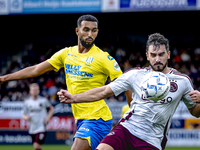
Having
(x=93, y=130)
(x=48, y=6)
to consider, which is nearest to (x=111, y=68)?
(x=93, y=130)

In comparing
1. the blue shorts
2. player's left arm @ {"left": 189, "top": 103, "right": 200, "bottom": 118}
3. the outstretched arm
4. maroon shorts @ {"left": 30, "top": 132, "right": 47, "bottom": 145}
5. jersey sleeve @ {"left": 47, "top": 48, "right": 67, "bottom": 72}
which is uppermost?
jersey sleeve @ {"left": 47, "top": 48, "right": 67, "bottom": 72}

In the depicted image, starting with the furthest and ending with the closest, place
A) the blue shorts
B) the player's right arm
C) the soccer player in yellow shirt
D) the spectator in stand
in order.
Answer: the spectator in stand < the player's right arm < the soccer player in yellow shirt < the blue shorts

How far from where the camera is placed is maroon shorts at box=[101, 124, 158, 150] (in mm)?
3666

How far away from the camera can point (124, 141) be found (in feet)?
12.3

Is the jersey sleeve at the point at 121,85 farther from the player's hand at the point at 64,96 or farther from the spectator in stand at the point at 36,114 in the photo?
the spectator in stand at the point at 36,114

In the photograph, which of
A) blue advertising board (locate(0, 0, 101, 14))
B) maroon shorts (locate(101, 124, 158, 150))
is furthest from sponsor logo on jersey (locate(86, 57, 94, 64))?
blue advertising board (locate(0, 0, 101, 14))

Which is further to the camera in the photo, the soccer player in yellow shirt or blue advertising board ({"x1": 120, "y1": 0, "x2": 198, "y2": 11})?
blue advertising board ({"x1": 120, "y1": 0, "x2": 198, "y2": 11})

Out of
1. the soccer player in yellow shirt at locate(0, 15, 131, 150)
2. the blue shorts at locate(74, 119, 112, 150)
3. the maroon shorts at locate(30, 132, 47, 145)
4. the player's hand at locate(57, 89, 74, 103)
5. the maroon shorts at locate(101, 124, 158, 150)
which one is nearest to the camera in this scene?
the maroon shorts at locate(101, 124, 158, 150)

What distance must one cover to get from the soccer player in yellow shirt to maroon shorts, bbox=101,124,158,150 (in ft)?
2.15

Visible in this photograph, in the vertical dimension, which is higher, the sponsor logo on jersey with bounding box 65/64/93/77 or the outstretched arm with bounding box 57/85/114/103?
the sponsor logo on jersey with bounding box 65/64/93/77

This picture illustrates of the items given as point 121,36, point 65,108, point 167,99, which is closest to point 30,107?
point 65,108

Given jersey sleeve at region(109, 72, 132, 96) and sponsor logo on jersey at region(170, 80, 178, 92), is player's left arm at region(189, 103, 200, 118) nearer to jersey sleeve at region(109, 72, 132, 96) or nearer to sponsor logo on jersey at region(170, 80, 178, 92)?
sponsor logo on jersey at region(170, 80, 178, 92)

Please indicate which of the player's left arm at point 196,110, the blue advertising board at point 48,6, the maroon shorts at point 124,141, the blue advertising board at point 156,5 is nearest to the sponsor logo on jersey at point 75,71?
the maroon shorts at point 124,141

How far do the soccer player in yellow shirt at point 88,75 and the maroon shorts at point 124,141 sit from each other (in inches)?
25.8
